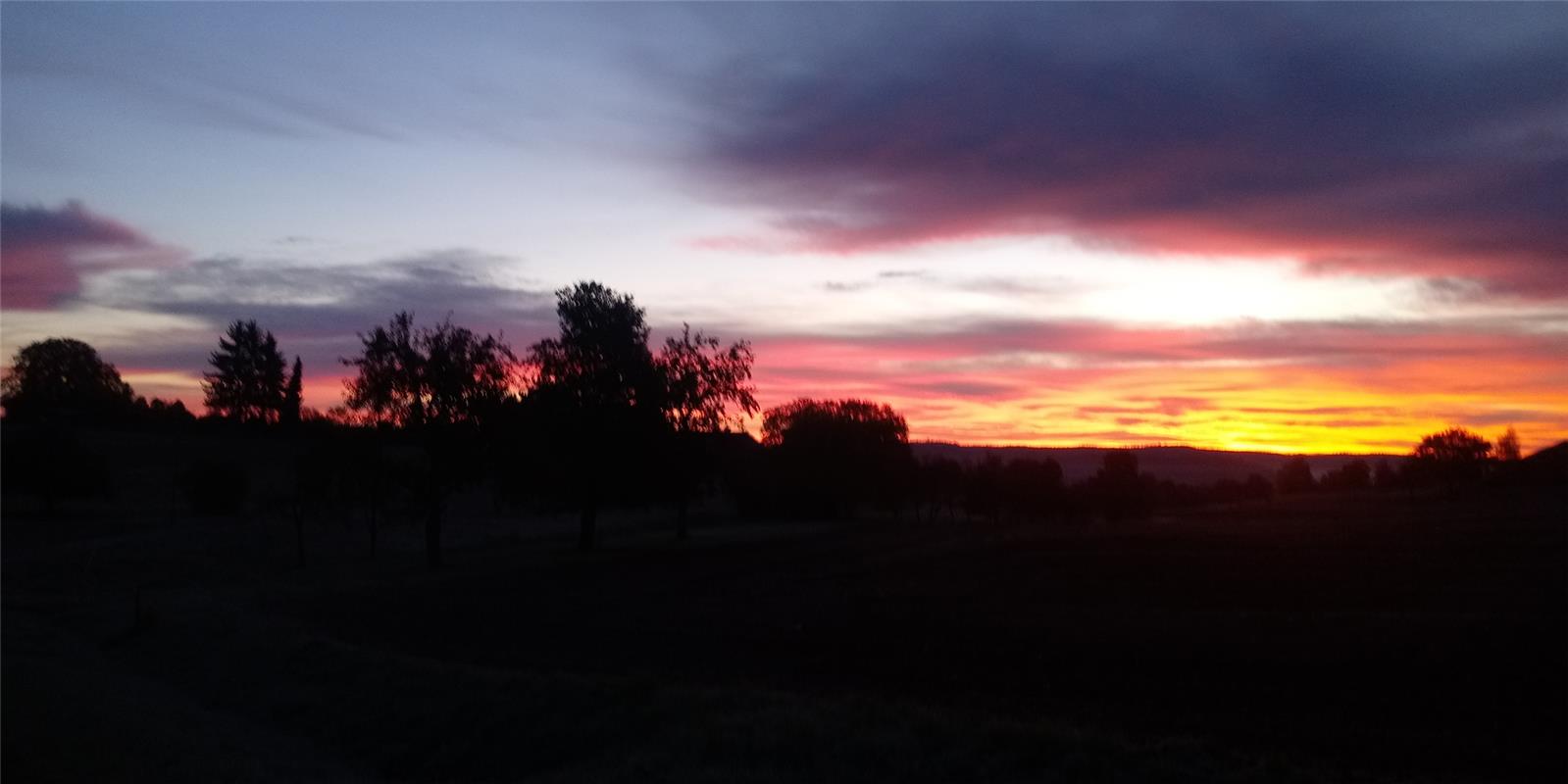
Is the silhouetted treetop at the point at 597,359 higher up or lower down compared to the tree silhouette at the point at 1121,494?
higher up

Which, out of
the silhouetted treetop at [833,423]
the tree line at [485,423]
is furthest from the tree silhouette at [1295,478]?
the tree line at [485,423]

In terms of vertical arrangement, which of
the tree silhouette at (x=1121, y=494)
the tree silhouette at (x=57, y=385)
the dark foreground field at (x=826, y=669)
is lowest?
the dark foreground field at (x=826, y=669)

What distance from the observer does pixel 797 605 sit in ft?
116

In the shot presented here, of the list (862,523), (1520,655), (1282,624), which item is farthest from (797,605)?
(862,523)

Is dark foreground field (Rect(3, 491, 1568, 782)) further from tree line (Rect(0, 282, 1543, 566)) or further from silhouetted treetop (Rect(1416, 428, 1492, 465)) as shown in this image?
silhouetted treetop (Rect(1416, 428, 1492, 465))

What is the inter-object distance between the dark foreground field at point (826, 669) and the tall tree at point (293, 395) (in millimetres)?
62787

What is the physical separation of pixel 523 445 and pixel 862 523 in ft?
150

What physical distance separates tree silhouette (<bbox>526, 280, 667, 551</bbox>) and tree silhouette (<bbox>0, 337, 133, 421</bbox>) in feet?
70.1

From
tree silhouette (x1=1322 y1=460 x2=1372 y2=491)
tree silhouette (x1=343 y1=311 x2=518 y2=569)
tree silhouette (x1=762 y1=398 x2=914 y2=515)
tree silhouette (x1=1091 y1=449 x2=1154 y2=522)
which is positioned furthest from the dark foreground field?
tree silhouette (x1=1322 y1=460 x2=1372 y2=491)

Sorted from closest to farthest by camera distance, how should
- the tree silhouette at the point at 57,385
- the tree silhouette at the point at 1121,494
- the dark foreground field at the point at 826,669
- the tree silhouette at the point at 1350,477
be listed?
1. the dark foreground field at the point at 826,669
2. the tree silhouette at the point at 57,385
3. the tree silhouette at the point at 1121,494
4. the tree silhouette at the point at 1350,477

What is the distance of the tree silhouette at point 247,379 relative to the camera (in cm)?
11431

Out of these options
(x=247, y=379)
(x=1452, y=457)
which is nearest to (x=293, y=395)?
(x=247, y=379)

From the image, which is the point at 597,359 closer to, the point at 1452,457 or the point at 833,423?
the point at 833,423

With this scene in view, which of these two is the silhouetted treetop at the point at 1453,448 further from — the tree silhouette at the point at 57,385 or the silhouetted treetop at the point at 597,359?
the tree silhouette at the point at 57,385
